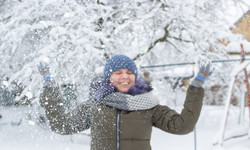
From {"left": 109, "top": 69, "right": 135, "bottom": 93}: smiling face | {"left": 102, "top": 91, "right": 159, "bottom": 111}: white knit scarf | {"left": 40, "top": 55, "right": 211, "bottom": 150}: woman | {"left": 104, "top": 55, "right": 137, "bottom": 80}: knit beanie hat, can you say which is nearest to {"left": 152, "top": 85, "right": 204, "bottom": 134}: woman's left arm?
{"left": 40, "top": 55, "right": 211, "bottom": 150}: woman

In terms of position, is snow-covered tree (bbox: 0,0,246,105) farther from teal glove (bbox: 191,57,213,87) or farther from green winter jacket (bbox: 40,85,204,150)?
teal glove (bbox: 191,57,213,87)

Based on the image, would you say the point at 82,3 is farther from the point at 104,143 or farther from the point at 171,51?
the point at 171,51

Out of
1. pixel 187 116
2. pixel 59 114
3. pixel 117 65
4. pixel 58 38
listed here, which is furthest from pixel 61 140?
pixel 187 116

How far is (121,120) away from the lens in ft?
5.07

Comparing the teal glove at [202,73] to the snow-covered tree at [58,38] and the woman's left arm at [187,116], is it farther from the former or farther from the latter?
the snow-covered tree at [58,38]

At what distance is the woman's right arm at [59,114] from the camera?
1.63 metres

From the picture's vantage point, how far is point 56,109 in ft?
5.36

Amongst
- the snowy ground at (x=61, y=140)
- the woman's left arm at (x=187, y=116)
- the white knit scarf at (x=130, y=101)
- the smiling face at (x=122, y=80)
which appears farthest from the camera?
the snowy ground at (x=61, y=140)

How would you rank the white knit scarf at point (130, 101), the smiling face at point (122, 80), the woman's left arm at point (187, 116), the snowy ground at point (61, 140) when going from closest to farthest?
the woman's left arm at point (187, 116), the white knit scarf at point (130, 101), the smiling face at point (122, 80), the snowy ground at point (61, 140)

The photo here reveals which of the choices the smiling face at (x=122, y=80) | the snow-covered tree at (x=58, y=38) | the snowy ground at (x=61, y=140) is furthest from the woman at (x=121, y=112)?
the snow-covered tree at (x=58, y=38)

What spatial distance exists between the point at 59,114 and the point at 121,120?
43cm

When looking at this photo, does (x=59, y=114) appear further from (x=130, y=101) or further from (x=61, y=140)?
(x=61, y=140)

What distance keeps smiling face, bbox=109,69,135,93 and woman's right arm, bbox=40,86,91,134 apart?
0.24 m

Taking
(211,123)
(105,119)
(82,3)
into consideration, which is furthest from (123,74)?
(211,123)
